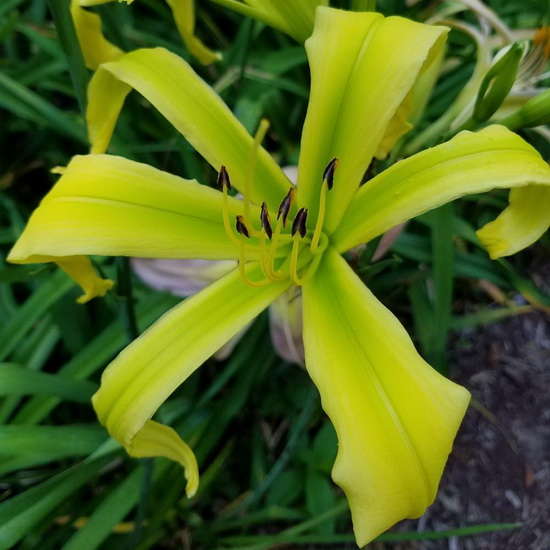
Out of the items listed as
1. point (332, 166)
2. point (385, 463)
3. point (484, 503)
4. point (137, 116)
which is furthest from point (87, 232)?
point (484, 503)

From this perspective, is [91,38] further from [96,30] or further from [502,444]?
[502,444]

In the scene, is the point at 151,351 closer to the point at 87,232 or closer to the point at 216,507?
the point at 87,232

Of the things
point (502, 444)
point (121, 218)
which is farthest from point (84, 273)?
point (502, 444)

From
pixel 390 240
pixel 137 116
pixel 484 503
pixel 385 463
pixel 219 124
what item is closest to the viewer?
pixel 385 463

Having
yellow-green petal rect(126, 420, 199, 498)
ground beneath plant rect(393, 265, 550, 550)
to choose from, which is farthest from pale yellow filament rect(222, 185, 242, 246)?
ground beneath plant rect(393, 265, 550, 550)

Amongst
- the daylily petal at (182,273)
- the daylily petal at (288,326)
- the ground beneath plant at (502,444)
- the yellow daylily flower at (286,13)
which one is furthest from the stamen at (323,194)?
the ground beneath plant at (502,444)

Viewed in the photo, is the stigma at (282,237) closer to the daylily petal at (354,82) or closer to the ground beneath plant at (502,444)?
the daylily petal at (354,82)
